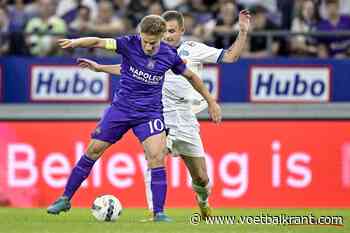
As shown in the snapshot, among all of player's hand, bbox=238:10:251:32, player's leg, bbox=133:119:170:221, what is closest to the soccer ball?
player's leg, bbox=133:119:170:221

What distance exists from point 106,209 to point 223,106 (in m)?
5.68

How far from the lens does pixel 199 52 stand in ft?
46.5

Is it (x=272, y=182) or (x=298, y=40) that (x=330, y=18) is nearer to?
(x=298, y=40)

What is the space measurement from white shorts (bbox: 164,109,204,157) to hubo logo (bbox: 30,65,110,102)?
23.6 ft

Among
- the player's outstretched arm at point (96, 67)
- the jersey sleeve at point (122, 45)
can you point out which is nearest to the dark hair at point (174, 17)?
the player's outstretched arm at point (96, 67)

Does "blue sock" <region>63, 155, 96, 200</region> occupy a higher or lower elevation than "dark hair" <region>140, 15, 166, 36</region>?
lower

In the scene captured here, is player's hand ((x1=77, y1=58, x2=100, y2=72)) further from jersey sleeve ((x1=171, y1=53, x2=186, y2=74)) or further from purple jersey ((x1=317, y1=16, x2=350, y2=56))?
purple jersey ((x1=317, y1=16, x2=350, y2=56))

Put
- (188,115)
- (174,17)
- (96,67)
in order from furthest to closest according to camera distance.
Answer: (188,115), (174,17), (96,67)

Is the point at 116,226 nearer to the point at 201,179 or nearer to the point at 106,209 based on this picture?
the point at 106,209

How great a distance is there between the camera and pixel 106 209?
12977mm

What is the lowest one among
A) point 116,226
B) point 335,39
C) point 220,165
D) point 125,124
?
point 220,165

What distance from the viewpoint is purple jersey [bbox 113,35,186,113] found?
12.7 meters

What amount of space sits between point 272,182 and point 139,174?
1902mm

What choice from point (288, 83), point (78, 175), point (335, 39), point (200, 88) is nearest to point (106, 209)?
point (78, 175)
